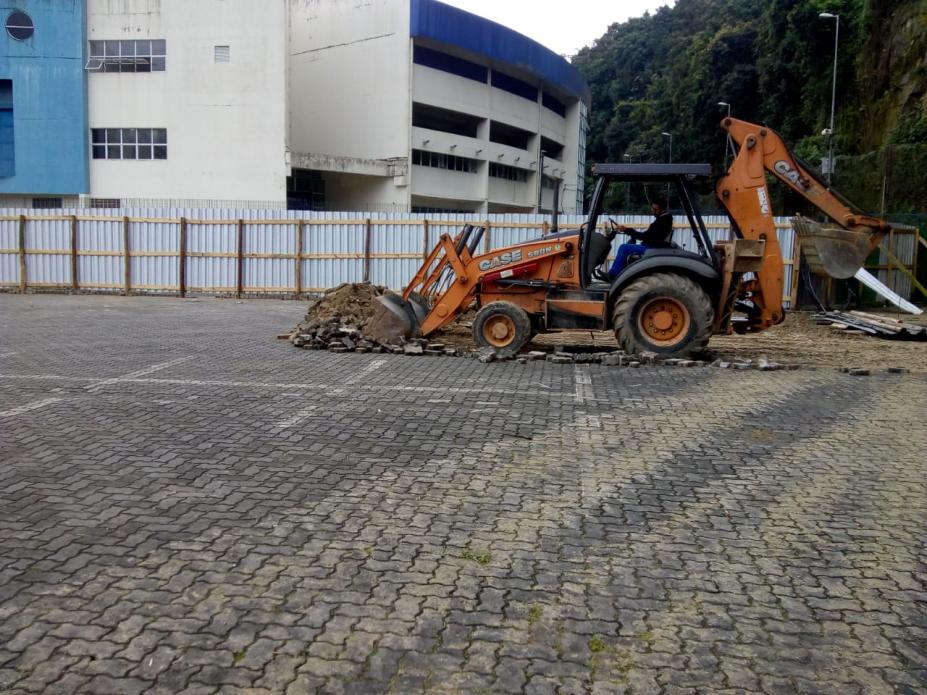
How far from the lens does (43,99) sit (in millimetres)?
34000

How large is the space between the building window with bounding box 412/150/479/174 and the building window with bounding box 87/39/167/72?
13.7 m

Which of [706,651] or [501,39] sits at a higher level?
[501,39]

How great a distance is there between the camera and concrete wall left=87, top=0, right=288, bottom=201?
3328 centimetres

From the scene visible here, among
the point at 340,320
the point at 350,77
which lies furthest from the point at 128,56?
the point at 340,320

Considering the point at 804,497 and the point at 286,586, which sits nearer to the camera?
the point at 286,586

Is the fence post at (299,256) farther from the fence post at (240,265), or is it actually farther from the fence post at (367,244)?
the fence post at (367,244)

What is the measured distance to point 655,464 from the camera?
19.5 ft

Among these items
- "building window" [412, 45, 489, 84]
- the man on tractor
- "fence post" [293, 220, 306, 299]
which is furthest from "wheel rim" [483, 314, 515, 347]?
"building window" [412, 45, 489, 84]

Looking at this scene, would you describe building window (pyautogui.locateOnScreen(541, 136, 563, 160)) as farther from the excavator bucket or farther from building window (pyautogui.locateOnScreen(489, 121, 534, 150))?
the excavator bucket

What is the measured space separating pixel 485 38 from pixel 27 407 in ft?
135

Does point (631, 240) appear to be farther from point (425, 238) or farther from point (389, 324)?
point (425, 238)

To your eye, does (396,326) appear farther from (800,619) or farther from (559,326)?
(800,619)

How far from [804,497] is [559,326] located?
626cm

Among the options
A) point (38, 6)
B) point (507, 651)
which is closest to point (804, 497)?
point (507, 651)
